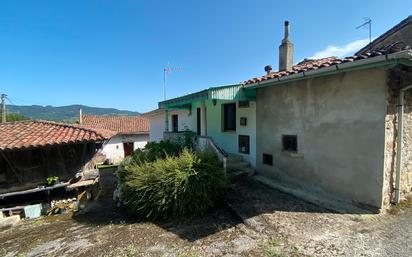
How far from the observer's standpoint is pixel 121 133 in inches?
1008

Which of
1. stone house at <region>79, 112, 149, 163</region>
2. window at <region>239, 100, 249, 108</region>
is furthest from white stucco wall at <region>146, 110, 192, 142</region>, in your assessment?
stone house at <region>79, 112, 149, 163</region>

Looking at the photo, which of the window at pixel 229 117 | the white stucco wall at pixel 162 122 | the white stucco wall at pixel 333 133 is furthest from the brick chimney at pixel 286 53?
the white stucco wall at pixel 162 122

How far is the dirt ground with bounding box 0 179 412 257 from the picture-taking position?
411cm

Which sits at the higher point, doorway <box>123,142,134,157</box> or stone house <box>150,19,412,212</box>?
stone house <box>150,19,412,212</box>

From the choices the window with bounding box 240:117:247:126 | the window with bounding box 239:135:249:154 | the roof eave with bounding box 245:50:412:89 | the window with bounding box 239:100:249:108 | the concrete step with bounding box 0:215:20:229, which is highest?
the roof eave with bounding box 245:50:412:89

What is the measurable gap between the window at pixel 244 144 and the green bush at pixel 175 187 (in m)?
2.42

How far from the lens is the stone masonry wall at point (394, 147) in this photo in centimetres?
499

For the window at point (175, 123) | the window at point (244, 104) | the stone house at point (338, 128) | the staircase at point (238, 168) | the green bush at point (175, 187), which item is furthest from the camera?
the window at point (175, 123)

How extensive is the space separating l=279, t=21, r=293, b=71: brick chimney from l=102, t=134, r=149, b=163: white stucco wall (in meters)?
20.3

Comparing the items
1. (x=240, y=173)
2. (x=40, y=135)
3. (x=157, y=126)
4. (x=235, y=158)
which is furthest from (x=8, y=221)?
(x=157, y=126)

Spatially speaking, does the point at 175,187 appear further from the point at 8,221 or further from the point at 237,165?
the point at 8,221

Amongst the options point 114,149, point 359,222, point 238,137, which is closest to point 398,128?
point 359,222

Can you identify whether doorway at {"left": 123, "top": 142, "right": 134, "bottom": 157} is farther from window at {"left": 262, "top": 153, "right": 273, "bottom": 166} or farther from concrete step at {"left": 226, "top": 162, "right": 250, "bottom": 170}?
window at {"left": 262, "top": 153, "right": 273, "bottom": 166}

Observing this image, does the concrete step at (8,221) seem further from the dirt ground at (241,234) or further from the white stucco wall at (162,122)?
the white stucco wall at (162,122)
